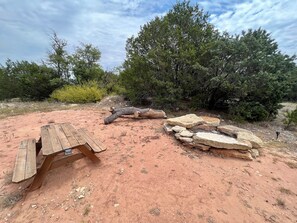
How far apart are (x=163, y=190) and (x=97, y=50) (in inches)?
428

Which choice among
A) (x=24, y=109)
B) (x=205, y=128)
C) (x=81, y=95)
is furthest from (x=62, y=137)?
(x=81, y=95)

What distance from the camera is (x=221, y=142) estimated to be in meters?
2.87

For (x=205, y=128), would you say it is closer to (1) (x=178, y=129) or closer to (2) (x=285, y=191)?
(1) (x=178, y=129)

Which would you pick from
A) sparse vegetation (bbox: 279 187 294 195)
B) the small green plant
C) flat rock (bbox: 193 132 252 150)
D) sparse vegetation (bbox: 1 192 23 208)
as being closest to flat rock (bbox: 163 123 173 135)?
flat rock (bbox: 193 132 252 150)

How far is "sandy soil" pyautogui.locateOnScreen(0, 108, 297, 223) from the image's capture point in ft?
5.68

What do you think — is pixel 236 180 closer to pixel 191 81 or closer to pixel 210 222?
pixel 210 222

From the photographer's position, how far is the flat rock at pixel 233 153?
2811mm

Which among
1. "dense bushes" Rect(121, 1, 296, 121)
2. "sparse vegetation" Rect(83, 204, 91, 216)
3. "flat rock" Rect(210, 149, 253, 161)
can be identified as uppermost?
"dense bushes" Rect(121, 1, 296, 121)

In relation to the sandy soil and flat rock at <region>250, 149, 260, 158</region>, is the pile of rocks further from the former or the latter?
the sandy soil

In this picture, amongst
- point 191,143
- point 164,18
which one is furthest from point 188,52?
point 191,143

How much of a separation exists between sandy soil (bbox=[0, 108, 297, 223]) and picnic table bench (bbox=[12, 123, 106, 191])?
0.15 metres

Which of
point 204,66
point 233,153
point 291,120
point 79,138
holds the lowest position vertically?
point 291,120

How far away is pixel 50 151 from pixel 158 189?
133cm

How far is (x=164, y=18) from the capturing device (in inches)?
231
